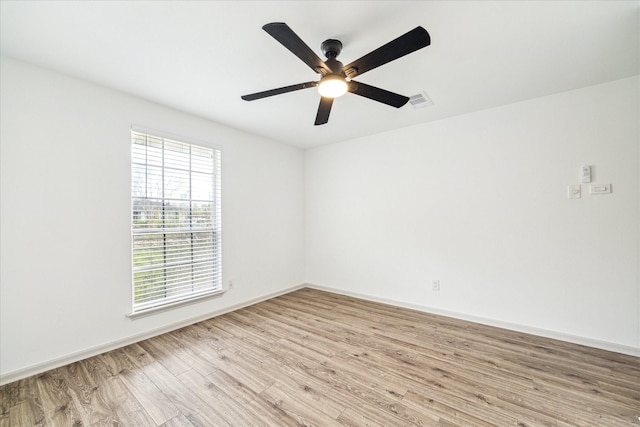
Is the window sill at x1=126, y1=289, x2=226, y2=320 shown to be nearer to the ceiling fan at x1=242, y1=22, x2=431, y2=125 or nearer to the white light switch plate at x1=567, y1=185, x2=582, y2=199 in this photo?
→ the ceiling fan at x1=242, y1=22, x2=431, y2=125

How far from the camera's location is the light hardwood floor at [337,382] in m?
1.62

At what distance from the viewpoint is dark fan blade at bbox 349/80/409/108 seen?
6.18 ft

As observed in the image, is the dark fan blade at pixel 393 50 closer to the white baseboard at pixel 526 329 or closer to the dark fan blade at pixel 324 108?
the dark fan blade at pixel 324 108

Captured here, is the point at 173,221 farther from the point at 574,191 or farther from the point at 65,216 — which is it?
the point at 574,191

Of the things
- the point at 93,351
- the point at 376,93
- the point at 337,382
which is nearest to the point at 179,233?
the point at 93,351

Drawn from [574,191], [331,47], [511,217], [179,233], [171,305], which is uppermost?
[331,47]

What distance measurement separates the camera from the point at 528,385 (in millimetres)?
1899

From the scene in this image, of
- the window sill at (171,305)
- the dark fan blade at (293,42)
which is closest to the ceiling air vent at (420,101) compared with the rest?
the dark fan blade at (293,42)

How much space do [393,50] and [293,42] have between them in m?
0.60

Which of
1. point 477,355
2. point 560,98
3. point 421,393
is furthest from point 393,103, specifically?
point 477,355

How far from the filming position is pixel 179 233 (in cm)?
301

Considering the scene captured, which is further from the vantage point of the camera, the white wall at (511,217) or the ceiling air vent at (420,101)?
the ceiling air vent at (420,101)

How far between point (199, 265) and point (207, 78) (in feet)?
7.11

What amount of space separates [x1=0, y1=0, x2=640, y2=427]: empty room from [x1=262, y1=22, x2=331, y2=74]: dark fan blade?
0.02 m
